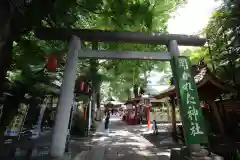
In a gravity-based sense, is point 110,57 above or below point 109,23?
below

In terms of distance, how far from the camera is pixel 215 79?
7.08 meters

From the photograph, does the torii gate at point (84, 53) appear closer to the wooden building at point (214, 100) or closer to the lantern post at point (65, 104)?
the lantern post at point (65, 104)

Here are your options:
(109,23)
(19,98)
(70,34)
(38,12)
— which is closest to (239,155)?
(109,23)

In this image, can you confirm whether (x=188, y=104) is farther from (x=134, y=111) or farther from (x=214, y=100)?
(x=134, y=111)

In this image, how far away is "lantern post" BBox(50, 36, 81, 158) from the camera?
16.2ft

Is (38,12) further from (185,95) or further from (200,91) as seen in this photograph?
(200,91)

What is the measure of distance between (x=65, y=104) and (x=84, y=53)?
5.83 feet

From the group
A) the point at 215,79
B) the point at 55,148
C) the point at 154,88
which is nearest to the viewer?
the point at 55,148

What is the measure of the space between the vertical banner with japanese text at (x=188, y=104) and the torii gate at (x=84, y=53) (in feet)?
0.13

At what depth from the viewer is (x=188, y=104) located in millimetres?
5391

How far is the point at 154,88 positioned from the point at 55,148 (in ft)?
84.7

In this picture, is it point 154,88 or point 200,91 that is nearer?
point 200,91

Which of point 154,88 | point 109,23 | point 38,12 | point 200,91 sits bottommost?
point 200,91

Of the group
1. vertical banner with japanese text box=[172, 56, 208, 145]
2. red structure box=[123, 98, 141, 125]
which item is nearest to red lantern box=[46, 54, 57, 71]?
vertical banner with japanese text box=[172, 56, 208, 145]
